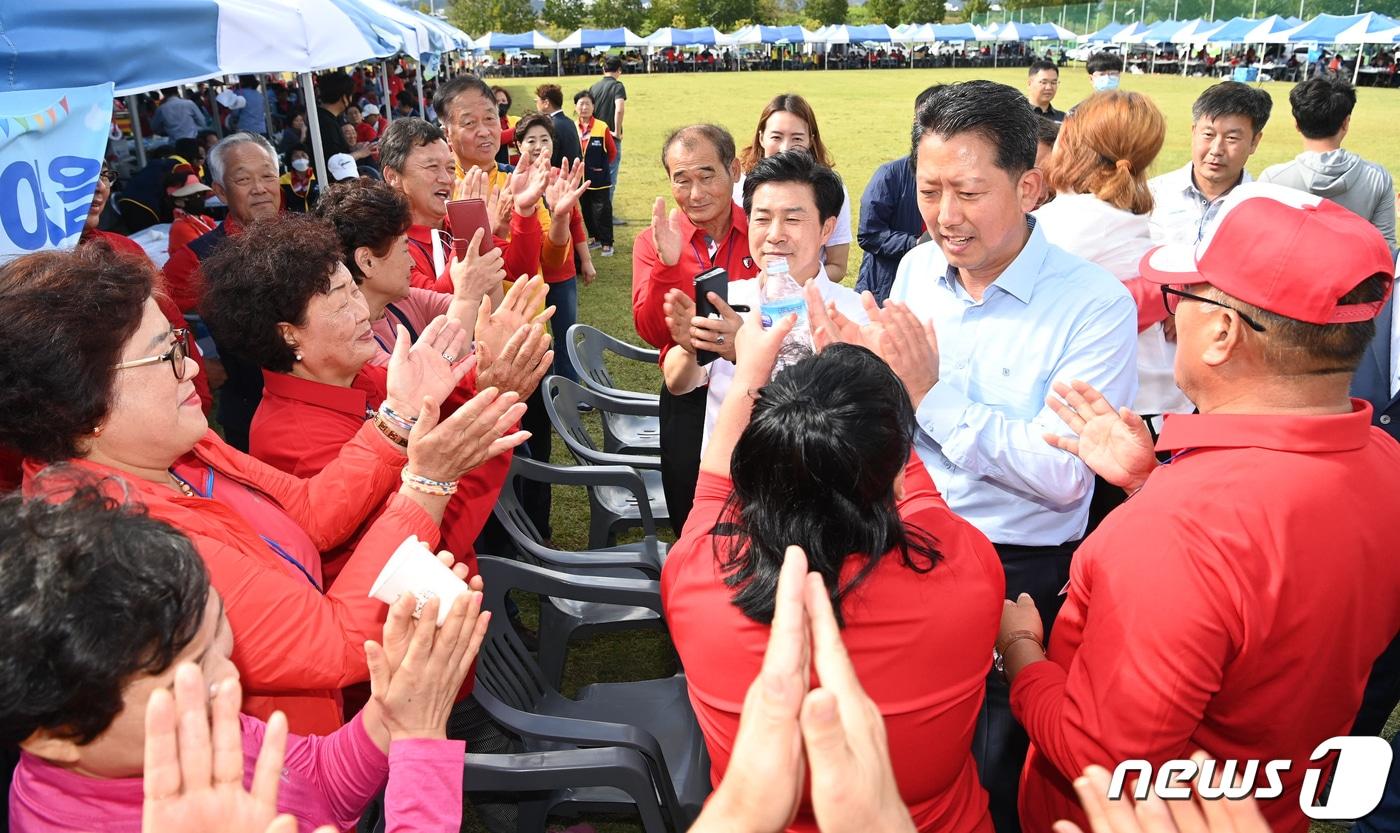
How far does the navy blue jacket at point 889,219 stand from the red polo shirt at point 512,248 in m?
1.73

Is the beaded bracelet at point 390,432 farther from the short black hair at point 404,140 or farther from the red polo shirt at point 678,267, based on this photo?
the short black hair at point 404,140

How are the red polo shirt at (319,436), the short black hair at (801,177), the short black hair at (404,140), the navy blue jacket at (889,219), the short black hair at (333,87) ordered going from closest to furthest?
the red polo shirt at (319,436), the short black hair at (801,177), the short black hair at (404,140), the navy blue jacket at (889,219), the short black hair at (333,87)

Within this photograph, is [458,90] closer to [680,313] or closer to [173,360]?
[680,313]

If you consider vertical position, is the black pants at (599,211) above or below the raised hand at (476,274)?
below

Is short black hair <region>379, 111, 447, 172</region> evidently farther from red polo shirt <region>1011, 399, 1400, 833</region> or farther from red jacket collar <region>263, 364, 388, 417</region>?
red polo shirt <region>1011, 399, 1400, 833</region>

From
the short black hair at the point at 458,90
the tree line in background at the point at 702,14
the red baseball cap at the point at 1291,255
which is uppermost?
the tree line in background at the point at 702,14

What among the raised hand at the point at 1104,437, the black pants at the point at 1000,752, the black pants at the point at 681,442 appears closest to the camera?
the raised hand at the point at 1104,437

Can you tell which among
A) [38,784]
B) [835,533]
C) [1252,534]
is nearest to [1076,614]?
[1252,534]

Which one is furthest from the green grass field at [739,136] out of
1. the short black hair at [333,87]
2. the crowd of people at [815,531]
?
the short black hair at [333,87]

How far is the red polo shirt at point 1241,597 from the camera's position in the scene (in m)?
1.30

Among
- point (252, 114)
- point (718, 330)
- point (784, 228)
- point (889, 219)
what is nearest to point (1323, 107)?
point (889, 219)

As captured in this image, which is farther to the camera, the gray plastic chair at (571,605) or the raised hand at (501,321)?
the gray plastic chair at (571,605)

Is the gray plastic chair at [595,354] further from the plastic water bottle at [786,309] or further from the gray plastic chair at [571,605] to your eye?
the plastic water bottle at [786,309]

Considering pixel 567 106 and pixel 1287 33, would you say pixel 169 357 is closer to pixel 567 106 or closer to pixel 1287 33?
pixel 567 106
